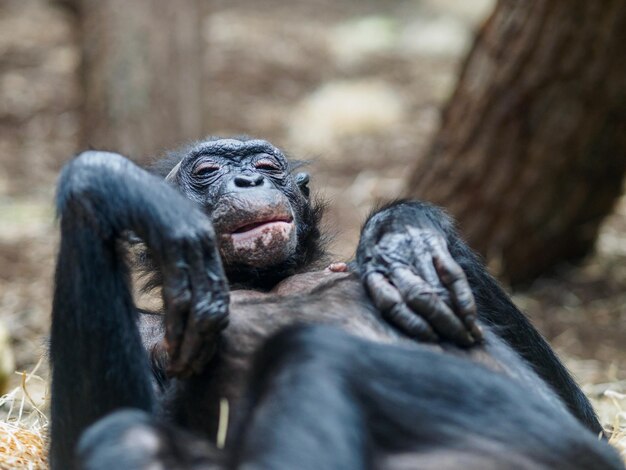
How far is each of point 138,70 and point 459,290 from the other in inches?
215

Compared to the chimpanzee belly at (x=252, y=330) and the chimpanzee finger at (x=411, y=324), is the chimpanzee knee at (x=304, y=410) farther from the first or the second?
the chimpanzee finger at (x=411, y=324)

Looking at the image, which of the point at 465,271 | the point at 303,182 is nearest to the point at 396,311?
the point at 465,271

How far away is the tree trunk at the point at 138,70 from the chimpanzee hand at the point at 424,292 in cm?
483

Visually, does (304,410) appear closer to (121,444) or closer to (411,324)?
(121,444)

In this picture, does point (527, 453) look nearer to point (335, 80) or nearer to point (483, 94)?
point (483, 94)

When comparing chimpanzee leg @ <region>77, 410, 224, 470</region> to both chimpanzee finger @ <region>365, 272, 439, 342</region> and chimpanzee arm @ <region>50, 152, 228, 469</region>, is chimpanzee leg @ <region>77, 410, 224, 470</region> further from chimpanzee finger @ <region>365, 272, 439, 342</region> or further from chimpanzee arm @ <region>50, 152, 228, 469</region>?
chimpanzee finger @ <region>365, 272, 439, 342</region>

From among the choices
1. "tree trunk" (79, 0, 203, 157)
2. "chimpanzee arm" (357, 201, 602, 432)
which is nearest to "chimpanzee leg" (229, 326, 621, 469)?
"chimpanzee arm" (357, 201, 602, 432)

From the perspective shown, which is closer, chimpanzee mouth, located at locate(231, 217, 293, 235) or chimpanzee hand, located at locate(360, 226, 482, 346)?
chimpanzee hand, located at locate(360, 226, 482, 346)

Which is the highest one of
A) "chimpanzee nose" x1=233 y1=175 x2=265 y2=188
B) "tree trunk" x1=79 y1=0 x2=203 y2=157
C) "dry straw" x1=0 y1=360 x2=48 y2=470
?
"chimpanzee nose" x1=233 y1=175 x2=265 y2=188

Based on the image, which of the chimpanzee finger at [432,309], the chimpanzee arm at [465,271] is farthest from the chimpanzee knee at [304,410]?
the chimpanzee arm at [465,271]

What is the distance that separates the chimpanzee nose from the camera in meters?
4.09

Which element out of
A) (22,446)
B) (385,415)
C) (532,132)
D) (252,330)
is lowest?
(22,446)

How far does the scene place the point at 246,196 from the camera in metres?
4.00

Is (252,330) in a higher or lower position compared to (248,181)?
lower
